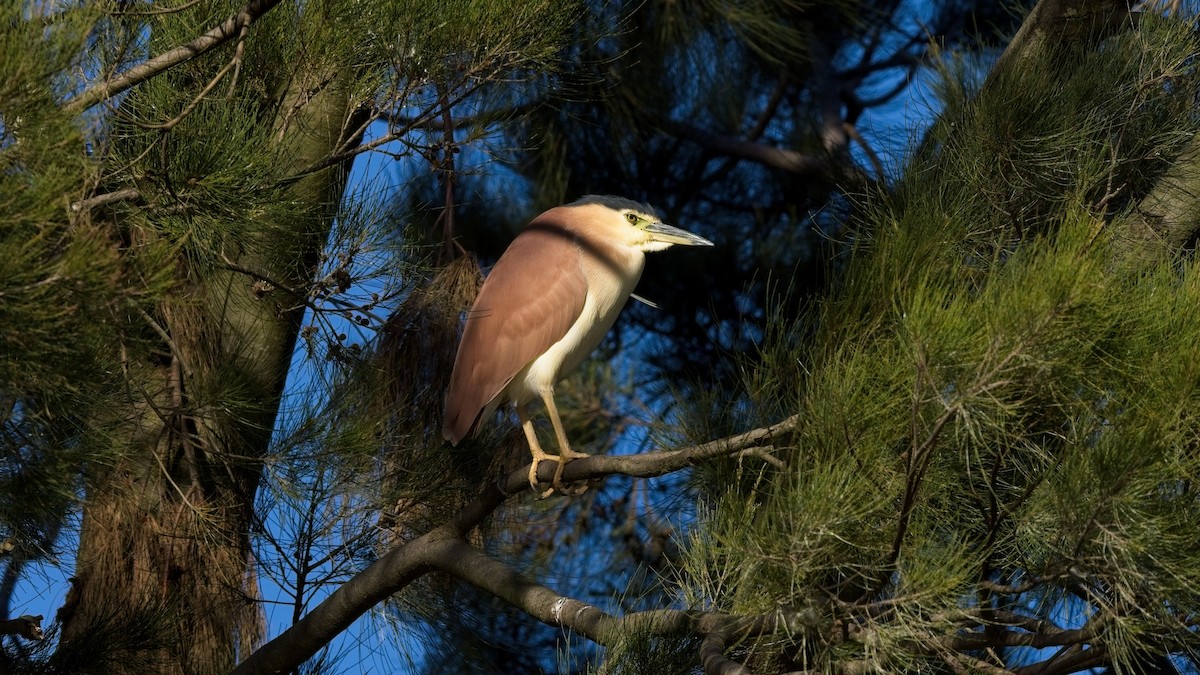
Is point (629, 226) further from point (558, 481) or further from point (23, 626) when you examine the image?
point (23, 626)

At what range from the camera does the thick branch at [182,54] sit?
130cm

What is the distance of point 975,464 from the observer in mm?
1282

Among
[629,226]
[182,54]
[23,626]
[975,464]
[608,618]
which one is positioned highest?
[629,226]

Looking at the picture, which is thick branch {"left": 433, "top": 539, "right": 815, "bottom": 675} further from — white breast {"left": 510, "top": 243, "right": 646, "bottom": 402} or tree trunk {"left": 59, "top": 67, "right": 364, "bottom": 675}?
white breast {"left": 510, "top": 243, "right": 646, "bottom": 402}

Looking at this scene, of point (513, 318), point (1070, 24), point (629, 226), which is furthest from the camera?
point (629, 226)

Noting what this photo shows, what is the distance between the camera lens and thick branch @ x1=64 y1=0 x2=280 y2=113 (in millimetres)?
1296

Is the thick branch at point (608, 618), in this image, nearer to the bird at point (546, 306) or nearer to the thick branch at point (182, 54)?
the bird at point (546, 306)

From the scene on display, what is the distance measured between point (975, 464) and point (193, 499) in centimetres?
121

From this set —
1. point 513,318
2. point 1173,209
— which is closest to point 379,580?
point 513,318

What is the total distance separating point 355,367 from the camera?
74.4 inches

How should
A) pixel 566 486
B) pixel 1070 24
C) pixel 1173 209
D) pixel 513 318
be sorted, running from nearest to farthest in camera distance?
pixel 1173 209 → pixel 1070 24 → pixel 566 486 → pixel 513 318

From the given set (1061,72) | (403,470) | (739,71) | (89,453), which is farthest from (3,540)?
(739,71)

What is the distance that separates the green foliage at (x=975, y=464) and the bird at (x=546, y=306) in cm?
72

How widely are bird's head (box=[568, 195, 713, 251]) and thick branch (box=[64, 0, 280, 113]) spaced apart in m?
0.98
